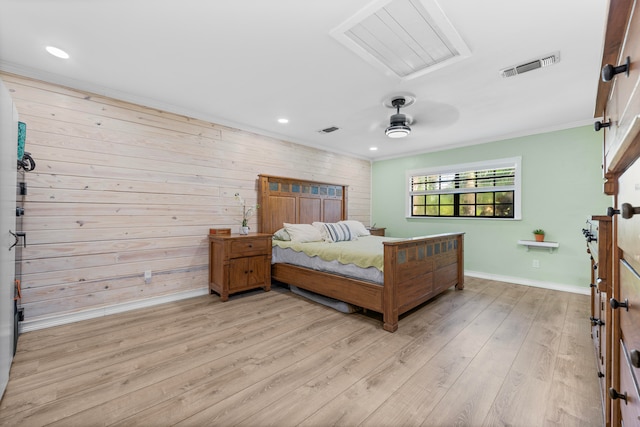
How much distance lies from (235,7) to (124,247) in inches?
107

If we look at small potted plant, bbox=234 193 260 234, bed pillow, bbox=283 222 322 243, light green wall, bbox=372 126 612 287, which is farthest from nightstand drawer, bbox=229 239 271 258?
light green wall, bbox=372 126 612 287

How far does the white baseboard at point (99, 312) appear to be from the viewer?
2623mm

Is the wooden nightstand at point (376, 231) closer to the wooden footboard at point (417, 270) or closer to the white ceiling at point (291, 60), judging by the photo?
the wooden footboard at point (417, 270)

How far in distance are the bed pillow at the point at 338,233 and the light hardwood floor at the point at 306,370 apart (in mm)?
1349

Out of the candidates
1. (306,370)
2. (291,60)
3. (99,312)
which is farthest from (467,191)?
(99,312)

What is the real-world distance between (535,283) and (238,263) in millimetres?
4415

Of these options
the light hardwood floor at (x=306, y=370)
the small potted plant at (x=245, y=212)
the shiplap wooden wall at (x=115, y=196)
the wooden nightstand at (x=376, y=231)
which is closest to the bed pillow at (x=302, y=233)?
the small potted plant at (x=245, y=212)

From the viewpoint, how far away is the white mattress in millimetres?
2848

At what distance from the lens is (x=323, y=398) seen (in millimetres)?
1693

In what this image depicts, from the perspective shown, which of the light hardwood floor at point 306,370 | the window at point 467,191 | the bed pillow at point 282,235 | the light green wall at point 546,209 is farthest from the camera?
the window at point 467,191

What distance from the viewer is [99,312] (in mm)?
2969

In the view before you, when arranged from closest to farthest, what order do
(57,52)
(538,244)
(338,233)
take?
(57,52) → (538,244) → (338,233)

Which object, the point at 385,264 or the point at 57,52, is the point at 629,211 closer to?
the point at 385,264

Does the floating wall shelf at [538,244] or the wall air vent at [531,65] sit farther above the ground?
the wall air vent at [531,65]
